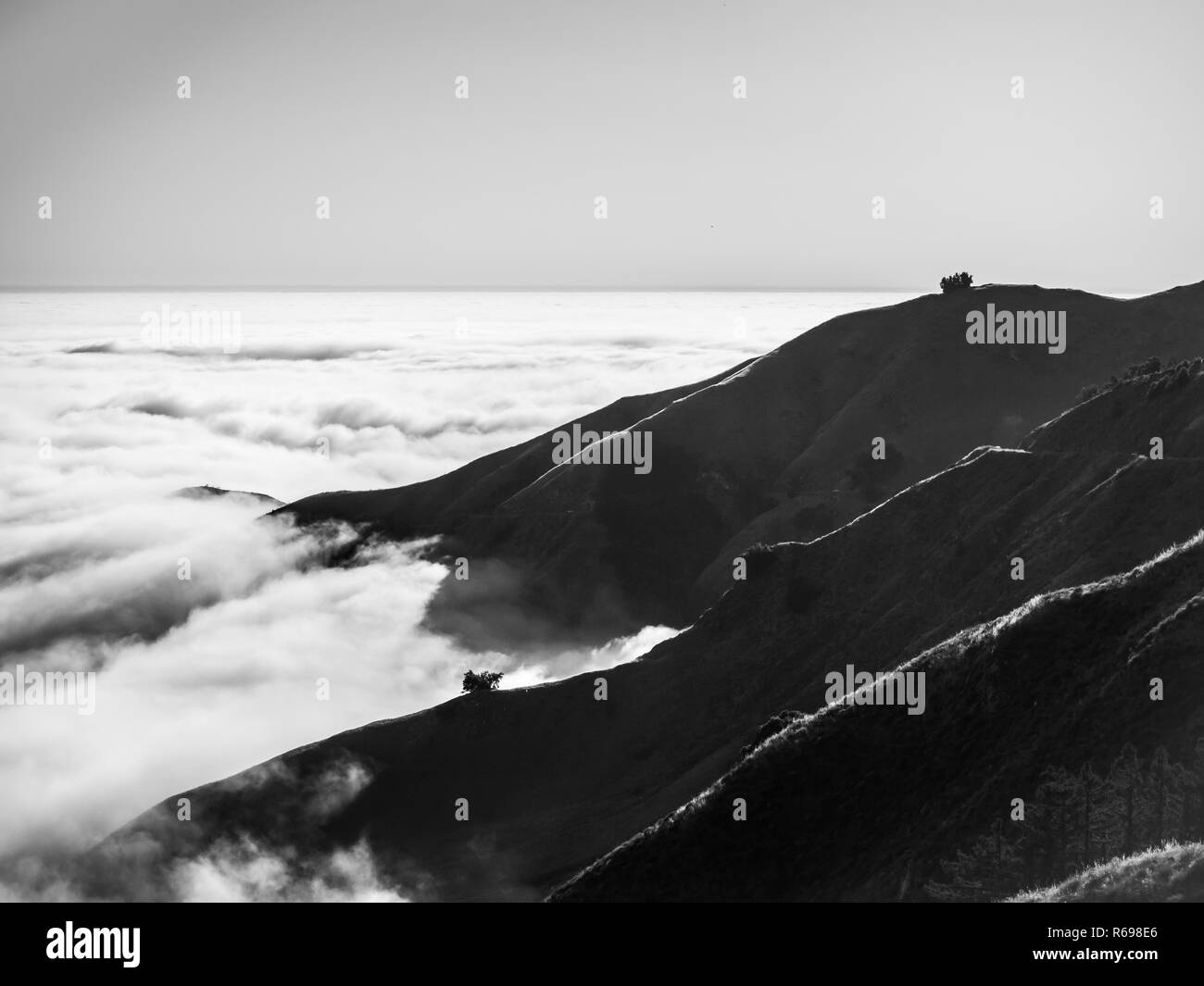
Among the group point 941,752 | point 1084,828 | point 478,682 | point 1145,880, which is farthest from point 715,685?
point 1145,880

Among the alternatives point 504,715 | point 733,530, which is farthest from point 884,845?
point 733,530

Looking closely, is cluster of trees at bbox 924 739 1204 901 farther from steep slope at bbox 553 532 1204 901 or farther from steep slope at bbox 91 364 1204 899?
steep slope at bbox 91 364 1204 899

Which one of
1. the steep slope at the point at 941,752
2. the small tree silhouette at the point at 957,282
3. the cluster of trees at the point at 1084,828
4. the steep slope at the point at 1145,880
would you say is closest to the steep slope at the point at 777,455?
the small tree silhouette at the point at 957,282

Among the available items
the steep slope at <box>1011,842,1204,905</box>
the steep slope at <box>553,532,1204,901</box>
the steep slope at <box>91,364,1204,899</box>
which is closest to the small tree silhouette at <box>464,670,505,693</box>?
the steep slope at <box>91,364,1204,899</box>

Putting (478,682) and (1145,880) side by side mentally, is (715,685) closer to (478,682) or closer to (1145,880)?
(478,682)
